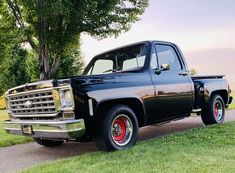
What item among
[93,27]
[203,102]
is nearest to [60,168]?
[203,102]

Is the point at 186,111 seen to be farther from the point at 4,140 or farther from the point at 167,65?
the point at 4,140

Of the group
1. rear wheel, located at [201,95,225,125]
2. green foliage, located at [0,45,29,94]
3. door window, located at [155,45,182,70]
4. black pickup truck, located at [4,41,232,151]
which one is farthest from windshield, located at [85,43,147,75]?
green foliage, located at [0,45,29,94]

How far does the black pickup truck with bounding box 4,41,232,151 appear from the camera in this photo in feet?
20.2

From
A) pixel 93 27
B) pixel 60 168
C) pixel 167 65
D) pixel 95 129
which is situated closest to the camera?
pixel 60 168

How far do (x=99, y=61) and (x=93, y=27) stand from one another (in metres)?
10.4

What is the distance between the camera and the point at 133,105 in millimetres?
7125

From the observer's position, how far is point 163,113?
7.65m

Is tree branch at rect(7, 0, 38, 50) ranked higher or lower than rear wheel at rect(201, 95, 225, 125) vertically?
higher

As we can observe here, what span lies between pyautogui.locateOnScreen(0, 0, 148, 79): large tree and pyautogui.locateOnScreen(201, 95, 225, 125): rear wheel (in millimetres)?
8646

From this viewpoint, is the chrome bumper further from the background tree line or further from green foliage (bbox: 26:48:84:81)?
green foliage (bbox: 26:48:84:81)

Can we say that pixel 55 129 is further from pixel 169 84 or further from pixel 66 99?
pixel 169 84

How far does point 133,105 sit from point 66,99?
1.49m

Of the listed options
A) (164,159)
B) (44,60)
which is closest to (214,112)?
(164,159)

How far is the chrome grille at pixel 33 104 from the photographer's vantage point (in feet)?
20.8
